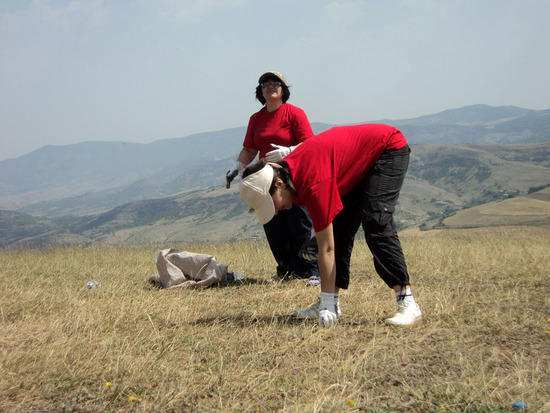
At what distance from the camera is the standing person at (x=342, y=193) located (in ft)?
10.4

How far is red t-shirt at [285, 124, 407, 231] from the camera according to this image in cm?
315

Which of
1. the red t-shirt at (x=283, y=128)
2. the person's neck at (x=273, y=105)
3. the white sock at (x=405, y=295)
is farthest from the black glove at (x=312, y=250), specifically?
the person's neck at (x=273, y=105)

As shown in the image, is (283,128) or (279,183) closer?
(279,183)

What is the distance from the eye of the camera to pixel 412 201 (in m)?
126

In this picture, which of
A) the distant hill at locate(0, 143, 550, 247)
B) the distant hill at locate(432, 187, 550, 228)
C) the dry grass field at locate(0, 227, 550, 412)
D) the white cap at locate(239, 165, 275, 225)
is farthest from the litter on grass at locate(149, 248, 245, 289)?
the distant hill at locate(0, 143, 550, 247)

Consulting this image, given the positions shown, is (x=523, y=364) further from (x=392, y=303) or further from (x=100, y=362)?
(x=100, y=362)

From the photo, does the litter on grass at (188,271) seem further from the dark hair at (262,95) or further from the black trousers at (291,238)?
the dark hair at (262,95)

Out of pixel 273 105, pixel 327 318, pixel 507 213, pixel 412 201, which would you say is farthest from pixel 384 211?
pixel 412 201

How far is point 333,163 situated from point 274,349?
1.27 m

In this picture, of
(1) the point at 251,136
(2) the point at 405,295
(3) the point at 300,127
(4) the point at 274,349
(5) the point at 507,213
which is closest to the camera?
(4) the point at 274,349

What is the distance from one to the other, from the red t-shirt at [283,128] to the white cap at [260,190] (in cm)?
191

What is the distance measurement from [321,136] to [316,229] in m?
0.64

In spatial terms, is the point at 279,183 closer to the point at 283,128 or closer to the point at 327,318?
the point at 327,318

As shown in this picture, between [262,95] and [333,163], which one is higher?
[262,95]
